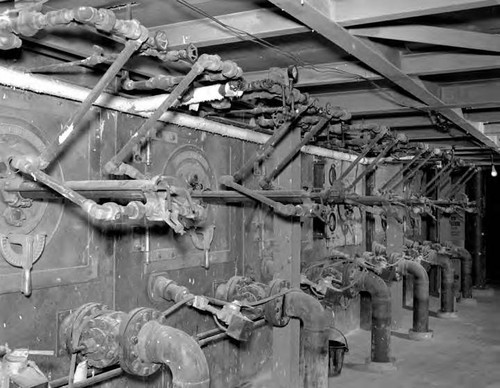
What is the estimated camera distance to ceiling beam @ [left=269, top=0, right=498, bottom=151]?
5.56 ft

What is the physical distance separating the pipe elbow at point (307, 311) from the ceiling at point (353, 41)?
1269 mm

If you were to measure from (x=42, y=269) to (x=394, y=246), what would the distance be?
4.44 meters

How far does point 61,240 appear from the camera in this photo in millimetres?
A: 2258

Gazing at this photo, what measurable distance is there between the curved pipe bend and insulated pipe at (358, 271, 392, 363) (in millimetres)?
848

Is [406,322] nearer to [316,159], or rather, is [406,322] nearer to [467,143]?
[467,143]

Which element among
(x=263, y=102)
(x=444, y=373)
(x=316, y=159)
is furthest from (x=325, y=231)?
(x=263, y=102)

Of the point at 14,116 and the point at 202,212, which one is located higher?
the point at 14,116

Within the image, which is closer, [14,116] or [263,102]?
[14,116]

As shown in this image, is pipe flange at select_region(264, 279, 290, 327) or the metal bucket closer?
pipe flange at select_region(264, 279, 290, 327)

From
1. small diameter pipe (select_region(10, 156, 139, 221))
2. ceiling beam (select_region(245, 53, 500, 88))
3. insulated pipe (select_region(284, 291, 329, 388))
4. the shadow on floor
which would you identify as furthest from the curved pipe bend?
small diameter pipe (select_region(10, 156, 139, 221))

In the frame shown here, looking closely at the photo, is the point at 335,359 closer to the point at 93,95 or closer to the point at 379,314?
the point at 379,314

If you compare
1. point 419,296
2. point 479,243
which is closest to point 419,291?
point 419,296

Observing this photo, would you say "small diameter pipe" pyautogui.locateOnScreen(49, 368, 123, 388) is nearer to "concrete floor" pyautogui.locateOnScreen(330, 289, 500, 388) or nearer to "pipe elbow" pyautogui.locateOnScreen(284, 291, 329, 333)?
"pipe elbow" pyautogui.locateOnScreen(284, 291, 329, 333)

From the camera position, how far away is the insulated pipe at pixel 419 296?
5.09 m
